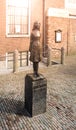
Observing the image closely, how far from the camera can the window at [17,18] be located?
1294cm

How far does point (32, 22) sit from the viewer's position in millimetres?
13641

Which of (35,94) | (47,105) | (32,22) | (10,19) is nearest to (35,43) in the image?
(35,94)

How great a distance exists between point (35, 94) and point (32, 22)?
8.97 meters

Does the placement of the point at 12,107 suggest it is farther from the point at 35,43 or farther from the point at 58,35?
the point at 58,35

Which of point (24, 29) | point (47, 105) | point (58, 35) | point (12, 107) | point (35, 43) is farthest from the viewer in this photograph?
point (58, 35)

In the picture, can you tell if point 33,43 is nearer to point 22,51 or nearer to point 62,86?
point 62,86

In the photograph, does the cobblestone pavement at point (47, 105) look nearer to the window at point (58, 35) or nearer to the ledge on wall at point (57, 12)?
the window at point (58, 35)

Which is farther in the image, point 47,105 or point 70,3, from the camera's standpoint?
point 70,3

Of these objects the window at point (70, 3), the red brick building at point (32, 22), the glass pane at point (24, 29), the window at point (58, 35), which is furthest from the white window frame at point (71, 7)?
the glass pane at point (24, 29)

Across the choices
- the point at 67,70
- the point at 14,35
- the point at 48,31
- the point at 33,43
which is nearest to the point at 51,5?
the point at 48,31

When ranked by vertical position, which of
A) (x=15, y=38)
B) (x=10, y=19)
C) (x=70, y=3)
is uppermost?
(x=70, y=3)

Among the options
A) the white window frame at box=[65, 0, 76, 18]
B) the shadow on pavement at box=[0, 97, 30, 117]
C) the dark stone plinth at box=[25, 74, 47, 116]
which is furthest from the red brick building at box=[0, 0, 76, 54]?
the dark stone plinth at box=[25, 74, 47, 116]

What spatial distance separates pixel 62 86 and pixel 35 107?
8.81ft

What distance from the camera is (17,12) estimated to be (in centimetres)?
1328
